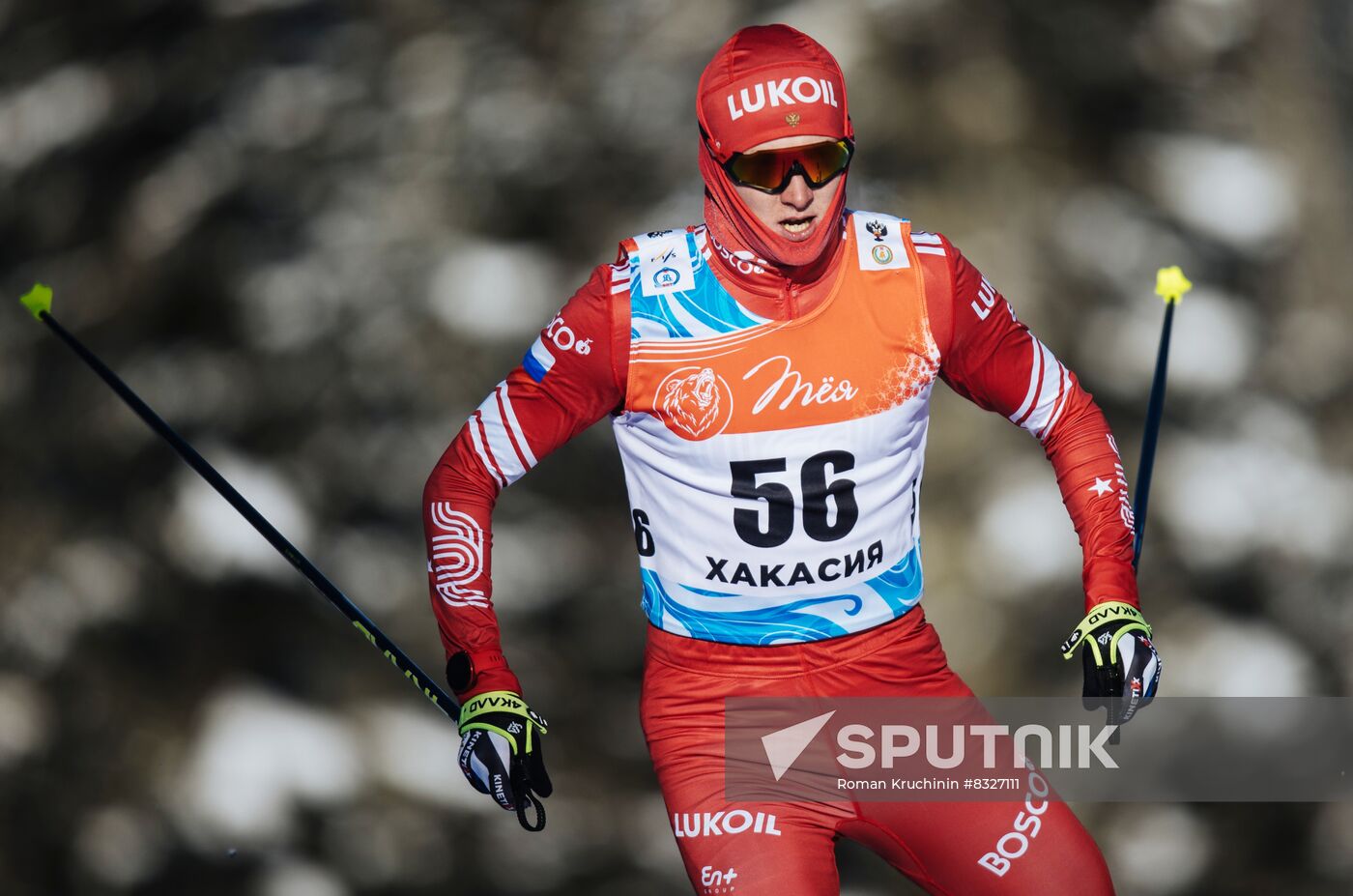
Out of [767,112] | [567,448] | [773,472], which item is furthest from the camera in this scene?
[567,448]

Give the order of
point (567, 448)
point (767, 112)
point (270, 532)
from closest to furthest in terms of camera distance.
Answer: point (767, 112) < point (270, 532) < point (567, 448)

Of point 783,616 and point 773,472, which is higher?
point 773,472

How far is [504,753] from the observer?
172 centimetres

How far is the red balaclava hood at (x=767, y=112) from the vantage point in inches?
66.0

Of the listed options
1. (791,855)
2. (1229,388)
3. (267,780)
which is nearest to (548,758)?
(267,780)

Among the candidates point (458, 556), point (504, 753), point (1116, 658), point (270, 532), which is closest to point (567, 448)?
point (270, 532)

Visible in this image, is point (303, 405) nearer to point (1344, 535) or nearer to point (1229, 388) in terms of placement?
point (1229, 388)

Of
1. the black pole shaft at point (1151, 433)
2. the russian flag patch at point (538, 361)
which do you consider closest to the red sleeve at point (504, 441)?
the russian flag patch at point (538, 361)

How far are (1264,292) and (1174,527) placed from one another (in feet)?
1.38

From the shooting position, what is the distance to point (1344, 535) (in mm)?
2525

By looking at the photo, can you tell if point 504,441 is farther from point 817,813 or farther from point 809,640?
point 817,813

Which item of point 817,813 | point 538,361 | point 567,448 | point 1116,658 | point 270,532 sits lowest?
point 817,813

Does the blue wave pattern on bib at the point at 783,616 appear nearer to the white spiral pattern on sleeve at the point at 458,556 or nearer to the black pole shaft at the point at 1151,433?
the white spiral pattern on sleeve at the point at 458,556

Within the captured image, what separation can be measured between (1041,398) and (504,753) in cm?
77
